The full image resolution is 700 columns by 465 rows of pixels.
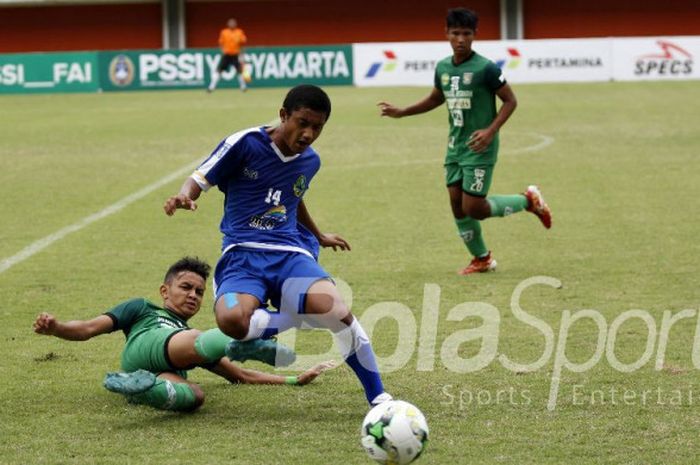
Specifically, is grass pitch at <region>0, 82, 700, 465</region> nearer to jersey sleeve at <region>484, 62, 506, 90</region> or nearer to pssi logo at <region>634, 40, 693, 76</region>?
jersey sleeve at <region>484, 62, 506, 90</region>

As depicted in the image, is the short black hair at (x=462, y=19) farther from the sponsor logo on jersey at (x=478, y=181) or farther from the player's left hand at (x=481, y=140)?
the sponsor logo on jersey at (x=478, y=181)

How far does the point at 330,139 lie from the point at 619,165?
218 inches

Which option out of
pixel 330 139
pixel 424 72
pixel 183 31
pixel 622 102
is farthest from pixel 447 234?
pixel 183 31

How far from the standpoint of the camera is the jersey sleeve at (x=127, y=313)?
20.9ft

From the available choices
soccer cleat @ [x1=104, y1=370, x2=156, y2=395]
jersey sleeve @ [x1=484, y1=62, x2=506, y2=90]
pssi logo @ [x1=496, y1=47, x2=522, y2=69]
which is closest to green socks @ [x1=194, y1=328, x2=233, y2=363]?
soccer cleat @ [x1=104, y1=370, x2=156, y2=395]

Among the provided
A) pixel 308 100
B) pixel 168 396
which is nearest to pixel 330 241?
pixel 308 100

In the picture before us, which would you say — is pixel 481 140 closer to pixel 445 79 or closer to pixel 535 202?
pixel 445 79

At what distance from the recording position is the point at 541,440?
18.2 ft

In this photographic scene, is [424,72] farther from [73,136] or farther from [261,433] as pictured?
[261,433]

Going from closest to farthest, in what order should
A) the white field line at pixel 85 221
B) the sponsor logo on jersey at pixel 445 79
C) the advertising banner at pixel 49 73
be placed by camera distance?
the sponsor logo on jersey at pixel 445 79 → the white field line at pixel 85 221 → the advertising banner at pixel 49 73

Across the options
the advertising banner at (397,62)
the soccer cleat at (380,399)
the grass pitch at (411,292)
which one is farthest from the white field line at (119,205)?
the advertising banner at (397,62)

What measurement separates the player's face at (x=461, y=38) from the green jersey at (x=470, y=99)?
0.11 metres

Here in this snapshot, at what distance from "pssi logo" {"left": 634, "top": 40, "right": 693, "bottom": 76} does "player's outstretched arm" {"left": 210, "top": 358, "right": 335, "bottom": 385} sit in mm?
29773

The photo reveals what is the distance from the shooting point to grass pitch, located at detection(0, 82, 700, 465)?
5.62 metres
